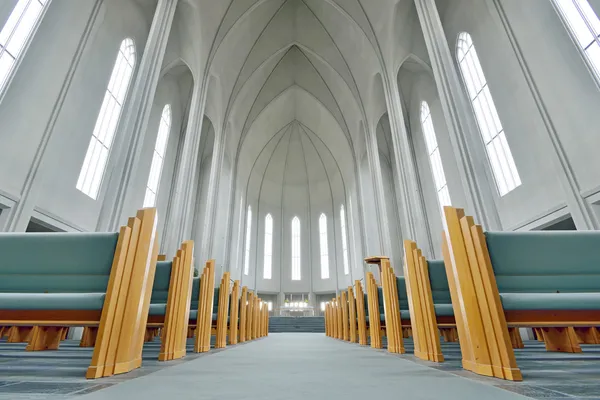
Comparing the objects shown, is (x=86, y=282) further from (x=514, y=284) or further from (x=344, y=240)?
(x=344, y=240)

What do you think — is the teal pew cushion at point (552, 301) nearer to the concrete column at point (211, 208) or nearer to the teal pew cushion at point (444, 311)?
the teal pew cushion at point (444, 311)

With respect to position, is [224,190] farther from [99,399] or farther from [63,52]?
[99,399]

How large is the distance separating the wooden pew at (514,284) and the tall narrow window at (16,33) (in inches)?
283

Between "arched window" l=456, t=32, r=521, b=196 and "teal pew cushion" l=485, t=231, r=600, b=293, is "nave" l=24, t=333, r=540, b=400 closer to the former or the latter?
"teal pew cushion" l=485, t=231, r=600, b=293

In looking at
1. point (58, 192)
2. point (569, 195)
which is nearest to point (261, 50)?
point (58, 192)

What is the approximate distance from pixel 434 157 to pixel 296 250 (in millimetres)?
11565

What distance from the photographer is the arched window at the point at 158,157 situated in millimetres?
10891

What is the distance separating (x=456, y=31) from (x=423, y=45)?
151cm

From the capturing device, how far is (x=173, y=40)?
10.4 m

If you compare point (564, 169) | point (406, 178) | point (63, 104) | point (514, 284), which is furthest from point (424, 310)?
point (63, 104)

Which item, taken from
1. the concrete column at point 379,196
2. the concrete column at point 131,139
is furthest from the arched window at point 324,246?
the concrete column at point 131,139

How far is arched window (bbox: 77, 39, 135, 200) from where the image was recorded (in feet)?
25.5

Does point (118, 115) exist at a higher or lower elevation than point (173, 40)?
lower

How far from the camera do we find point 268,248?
20234mm
